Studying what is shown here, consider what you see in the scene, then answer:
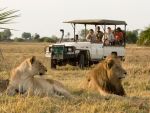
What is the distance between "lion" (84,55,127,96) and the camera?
10195mm

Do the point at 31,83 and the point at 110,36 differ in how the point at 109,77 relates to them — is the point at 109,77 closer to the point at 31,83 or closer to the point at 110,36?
the point at 31,83

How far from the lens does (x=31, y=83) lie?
32.7 feet

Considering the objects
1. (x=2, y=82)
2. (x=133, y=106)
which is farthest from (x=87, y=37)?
(x=133, y=106)

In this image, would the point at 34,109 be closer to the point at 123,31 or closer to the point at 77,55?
the point at 77,55

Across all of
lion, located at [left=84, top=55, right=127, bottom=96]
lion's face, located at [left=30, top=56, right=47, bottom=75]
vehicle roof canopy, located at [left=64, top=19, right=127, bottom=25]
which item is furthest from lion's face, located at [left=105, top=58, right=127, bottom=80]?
vehicle roof canopy, located at [left=64, top=19, right=127, bottom=25]

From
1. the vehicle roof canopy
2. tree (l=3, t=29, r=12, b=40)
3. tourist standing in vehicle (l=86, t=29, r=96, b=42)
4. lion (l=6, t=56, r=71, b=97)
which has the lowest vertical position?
lion (l=6, t=56, r=71, b=97)

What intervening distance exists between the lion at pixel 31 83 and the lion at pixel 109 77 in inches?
31.0

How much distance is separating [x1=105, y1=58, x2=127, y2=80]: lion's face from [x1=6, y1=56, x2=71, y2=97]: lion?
37.1 inches

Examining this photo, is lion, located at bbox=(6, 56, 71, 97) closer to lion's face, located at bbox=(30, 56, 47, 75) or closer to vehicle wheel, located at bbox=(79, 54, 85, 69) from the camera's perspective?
lion's face, located at bbox=(30, 56, 47, 75)

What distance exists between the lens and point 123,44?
78.6 feet

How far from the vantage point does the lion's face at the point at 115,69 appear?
10.1 meters

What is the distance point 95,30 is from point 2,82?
43.2 feet

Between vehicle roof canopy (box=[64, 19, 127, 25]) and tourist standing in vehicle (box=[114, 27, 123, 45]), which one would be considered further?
tourist standing in vehicle (box=[114, 27, 123, 45])

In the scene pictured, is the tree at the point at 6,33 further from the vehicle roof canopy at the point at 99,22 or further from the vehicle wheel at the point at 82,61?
the vehicle roof canopy at the point at 99,22
